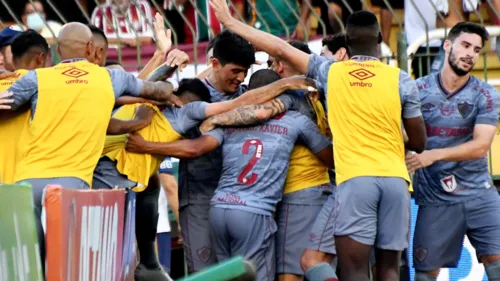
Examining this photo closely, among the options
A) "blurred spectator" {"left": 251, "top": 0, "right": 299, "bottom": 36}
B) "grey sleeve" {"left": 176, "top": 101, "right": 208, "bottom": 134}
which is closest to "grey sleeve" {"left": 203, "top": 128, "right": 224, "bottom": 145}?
"grey sleeve" {"left": 176, "top": 101, "right": 208, "bottom": 134}

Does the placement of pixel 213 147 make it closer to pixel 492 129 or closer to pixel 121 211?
pixel 121 211

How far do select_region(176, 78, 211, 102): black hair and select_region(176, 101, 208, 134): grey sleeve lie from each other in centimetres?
17

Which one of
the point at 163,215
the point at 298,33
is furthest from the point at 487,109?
the point at 298,33

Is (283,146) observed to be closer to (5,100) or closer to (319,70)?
(319,70)

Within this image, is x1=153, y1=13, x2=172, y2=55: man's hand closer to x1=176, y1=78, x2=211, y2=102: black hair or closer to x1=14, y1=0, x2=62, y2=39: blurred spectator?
x1=176, y1=78, x2=211, y2=102: black hair

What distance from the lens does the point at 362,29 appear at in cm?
802

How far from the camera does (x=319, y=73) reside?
8188 mm

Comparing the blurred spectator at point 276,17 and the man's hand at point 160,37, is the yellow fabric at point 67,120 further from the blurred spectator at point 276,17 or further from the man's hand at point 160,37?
the blurred spectator at point 276,17

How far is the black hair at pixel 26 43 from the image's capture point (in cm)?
837

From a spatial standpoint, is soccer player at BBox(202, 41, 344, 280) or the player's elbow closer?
the player's elbow

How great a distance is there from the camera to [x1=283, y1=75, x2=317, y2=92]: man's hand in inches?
331

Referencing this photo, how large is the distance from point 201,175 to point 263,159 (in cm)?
60

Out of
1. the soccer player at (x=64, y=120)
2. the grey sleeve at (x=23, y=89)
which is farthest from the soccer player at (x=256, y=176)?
the grey sleeve at (x=23, y=89)

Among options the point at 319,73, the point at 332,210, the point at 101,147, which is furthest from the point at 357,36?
the point at 101,147
